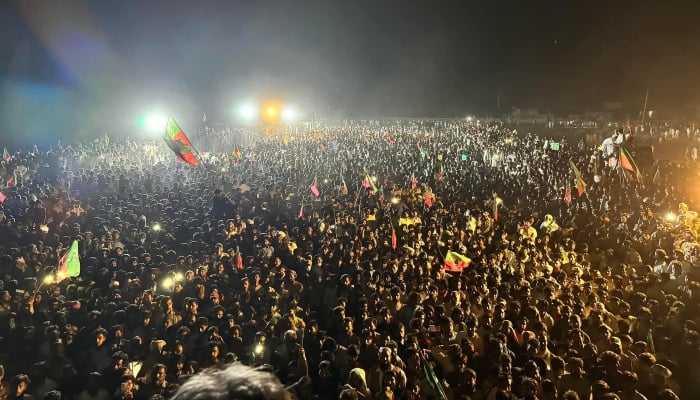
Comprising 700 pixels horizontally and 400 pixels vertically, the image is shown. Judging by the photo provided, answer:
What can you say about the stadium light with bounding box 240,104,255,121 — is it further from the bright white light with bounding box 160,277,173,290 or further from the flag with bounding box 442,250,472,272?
the flag with bounding box 442,250,472,272

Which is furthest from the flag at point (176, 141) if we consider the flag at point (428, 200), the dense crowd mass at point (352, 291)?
the flag at point (428, 200)

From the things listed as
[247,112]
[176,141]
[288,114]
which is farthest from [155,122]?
[176,141]

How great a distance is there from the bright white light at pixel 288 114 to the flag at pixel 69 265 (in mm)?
41829

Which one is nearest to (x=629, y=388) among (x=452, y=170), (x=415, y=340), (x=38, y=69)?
(x=415, y=340)

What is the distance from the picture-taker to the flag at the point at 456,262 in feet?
28.1

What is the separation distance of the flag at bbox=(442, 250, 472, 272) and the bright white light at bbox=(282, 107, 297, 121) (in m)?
42.0

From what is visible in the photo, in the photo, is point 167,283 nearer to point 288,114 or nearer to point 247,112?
point 247,112

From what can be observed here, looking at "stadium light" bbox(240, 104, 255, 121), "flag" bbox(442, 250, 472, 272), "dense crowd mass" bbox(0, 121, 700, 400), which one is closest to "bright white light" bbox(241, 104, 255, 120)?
"stadium light" bbox(240, 104, 255, 121)

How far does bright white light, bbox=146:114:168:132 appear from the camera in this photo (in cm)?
3584

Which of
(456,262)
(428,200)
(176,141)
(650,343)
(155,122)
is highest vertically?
(155,122)

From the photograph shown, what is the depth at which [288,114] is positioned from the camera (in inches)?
2003

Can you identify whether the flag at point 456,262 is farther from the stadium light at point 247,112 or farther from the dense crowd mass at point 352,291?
the stadium light at point 247,112

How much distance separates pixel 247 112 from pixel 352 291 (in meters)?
41.3

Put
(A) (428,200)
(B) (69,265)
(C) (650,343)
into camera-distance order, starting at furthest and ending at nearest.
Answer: (A) (428,200) < (B) (69,265) < (C) (650,343)
